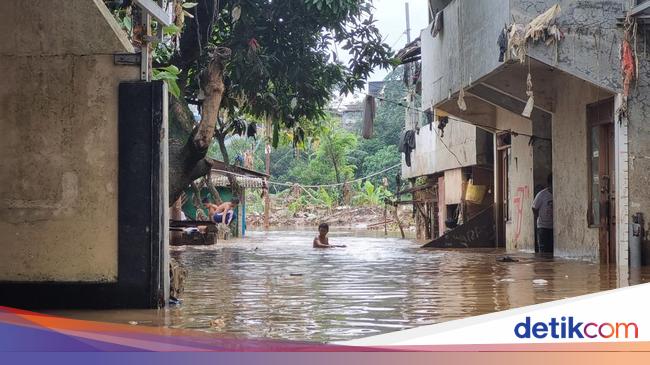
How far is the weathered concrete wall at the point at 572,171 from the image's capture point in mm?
15641

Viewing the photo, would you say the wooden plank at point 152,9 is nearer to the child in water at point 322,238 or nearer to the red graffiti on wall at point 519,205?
the red graffiti on wall at point 519,205

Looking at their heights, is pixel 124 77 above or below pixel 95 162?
above

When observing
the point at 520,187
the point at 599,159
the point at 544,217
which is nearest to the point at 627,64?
the point at 599,159

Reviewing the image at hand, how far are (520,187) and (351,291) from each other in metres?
10.6

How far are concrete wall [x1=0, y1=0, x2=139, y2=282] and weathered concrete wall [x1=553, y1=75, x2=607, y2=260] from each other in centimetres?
913

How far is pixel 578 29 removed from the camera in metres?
13.7

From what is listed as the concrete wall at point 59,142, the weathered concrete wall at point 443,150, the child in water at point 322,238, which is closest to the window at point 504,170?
the weathered concrete wall at point 443,150

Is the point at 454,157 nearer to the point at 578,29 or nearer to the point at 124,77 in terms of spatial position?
the point at 578,29

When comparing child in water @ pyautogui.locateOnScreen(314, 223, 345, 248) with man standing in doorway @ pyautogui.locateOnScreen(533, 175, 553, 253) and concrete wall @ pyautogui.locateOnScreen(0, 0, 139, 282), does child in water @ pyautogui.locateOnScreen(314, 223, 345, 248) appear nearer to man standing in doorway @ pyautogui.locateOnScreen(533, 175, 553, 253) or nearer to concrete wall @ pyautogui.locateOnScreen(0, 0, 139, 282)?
man standing in doorway @ pyautogui.locateOnScreen(533, 175, 553, 253)

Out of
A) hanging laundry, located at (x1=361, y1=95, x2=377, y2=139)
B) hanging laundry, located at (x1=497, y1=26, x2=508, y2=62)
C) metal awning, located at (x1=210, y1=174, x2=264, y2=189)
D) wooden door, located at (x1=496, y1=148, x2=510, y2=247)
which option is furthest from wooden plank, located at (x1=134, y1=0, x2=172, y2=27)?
metal awning, located at (x1=210, y1=174, x2=264, y2=189)

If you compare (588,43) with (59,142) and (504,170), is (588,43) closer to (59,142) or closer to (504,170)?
(504,170)

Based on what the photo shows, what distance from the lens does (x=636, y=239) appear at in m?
13.2

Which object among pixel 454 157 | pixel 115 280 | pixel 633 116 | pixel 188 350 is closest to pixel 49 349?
pixel 188 350

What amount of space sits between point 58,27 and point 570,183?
10.7 m
